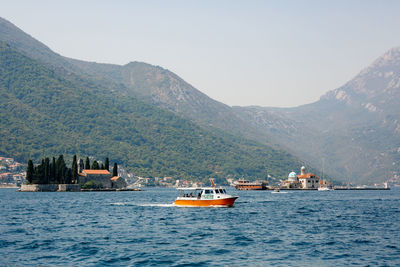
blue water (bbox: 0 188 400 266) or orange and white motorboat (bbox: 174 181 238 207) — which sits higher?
orange and white motorboat (bbox: 174 181 238 207)

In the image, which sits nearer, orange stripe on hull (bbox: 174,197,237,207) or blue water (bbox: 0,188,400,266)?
blue water (bbox: 0,188,400,266)

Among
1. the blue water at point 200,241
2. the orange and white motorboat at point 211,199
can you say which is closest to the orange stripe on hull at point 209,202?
the orange and white motorboat at point 211,199

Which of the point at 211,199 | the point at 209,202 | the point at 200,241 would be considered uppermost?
the point at 211,199

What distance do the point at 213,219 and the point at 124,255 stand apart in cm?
3287

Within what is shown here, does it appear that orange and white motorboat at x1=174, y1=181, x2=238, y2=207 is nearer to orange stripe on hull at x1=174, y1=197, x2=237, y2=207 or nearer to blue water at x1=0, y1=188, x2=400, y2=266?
orange stripe on hull at x1=174, y1=197, x2=237, y2=207

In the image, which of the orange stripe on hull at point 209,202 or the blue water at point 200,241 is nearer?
the blue water at point 200,241

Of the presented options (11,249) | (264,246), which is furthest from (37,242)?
(264,246)

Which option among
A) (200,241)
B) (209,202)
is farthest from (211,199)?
(200,241)

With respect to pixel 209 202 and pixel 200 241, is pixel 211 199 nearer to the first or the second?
pixel 209 202

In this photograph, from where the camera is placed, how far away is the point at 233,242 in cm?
5319

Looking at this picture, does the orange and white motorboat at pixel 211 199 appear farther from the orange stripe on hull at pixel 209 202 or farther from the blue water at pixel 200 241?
the blue water at pixel 200 241

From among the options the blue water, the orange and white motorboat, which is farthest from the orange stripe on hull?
the blue water

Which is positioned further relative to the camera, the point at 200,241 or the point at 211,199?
the point at 211,199

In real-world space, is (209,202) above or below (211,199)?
below
